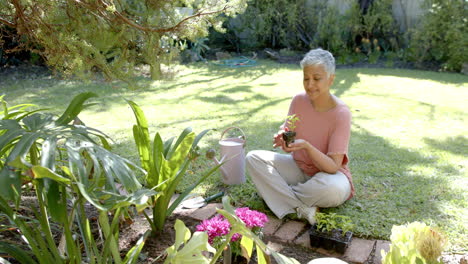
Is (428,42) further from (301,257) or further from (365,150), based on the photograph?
(301,257)

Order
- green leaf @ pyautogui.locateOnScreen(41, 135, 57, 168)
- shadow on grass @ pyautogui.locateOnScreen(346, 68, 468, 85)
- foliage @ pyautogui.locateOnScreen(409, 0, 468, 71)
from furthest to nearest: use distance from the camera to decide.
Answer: foliage @ pyautogui.locateOnScreen(409, 0, 468, 71) < shadow on grass @ pyautogui.locateOnScreen(346, 68, 468, 85) < green leaf @ pyautogui.locateOnScreen(41, 135, 57, 168)

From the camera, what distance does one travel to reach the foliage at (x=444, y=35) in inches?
310

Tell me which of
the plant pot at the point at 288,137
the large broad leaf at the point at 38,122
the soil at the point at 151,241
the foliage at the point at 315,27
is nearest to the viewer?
the large broad leaf at the point at 38,122

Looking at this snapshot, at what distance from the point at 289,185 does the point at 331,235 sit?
63 centimetres

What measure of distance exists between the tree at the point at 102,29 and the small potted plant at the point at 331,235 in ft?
3.89

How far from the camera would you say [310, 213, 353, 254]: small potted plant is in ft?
7.32

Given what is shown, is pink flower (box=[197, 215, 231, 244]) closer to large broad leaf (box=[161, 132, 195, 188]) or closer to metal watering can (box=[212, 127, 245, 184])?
large broad leaf (box=[161, 132, 195, 188])

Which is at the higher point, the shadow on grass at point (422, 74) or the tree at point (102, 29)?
the tree at point (102, 29)

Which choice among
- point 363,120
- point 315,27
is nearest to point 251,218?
point 363,120

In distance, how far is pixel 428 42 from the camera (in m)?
8.43

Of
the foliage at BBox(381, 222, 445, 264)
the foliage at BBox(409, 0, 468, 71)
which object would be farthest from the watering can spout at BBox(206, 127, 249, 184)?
the foliage at BBox(409, 0, 468, 71)

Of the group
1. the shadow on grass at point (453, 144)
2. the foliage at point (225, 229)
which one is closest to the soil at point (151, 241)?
the foliage at point (225, 229)

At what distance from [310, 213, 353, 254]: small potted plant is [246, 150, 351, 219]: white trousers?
0.97 feet

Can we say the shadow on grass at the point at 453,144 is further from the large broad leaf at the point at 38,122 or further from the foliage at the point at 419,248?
the large broad leaf at the point at 38,122
